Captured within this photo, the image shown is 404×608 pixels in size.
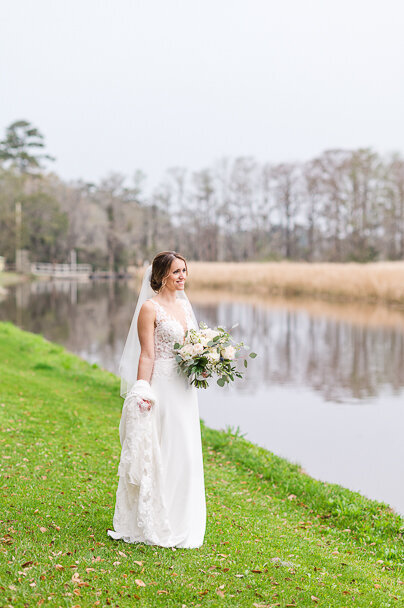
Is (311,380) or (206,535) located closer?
(206,535)

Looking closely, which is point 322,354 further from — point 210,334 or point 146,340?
point 146,340

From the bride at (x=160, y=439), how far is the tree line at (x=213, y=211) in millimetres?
52640

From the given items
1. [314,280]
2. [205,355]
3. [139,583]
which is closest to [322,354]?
[205,355]

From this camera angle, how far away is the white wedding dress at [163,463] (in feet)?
15.4

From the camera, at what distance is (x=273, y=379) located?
51.0ft

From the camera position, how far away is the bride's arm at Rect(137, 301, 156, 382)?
16.0 ft

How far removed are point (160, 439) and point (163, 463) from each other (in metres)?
0.18

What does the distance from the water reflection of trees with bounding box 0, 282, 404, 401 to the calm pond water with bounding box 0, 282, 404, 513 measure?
0.03 m

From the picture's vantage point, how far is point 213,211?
240ft

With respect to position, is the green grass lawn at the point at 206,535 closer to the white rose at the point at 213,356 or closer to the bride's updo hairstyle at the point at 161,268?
the white rose at the point at 213,356

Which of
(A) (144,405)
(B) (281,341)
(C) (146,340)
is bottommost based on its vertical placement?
(B) (281,341)

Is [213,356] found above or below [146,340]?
below

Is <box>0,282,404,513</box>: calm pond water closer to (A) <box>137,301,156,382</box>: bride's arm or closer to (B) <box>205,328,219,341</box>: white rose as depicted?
(B) <box>205,328,219,341</box>: white rose

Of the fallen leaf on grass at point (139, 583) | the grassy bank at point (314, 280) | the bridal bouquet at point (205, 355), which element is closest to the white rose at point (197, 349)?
the bridal bouquet at point (205, 355)
